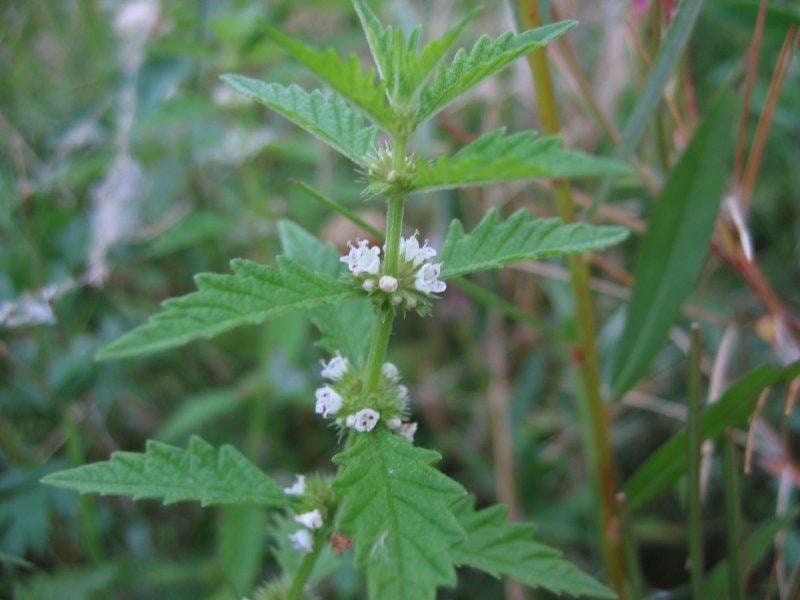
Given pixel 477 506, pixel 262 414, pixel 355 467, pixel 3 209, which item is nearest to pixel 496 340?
pixel 477 506

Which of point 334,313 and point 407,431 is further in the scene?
point 334,313

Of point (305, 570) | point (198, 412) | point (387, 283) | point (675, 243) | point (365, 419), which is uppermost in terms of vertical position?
point (675, 243)

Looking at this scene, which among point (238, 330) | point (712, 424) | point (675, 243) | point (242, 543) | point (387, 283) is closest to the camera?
point (387, 283)

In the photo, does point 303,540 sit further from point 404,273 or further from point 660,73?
point 660,73

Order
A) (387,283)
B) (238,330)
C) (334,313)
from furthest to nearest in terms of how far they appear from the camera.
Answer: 1. (238,330)
2. (334,313)
3. (387,283)

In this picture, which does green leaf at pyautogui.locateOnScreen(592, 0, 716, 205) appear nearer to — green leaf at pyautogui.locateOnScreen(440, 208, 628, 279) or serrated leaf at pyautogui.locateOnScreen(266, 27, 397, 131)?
green leaf at pyautogui.locateOnScreen(440, 208, 628, 279)

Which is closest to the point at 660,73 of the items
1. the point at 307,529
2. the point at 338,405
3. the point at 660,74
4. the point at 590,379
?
the point at 660,74

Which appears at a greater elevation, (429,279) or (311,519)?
(429,279)

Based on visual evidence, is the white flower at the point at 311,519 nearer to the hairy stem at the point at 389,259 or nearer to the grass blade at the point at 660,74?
the hairy stem at the point at 389,259

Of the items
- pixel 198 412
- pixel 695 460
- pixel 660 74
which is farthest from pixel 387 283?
pixel 198 412
